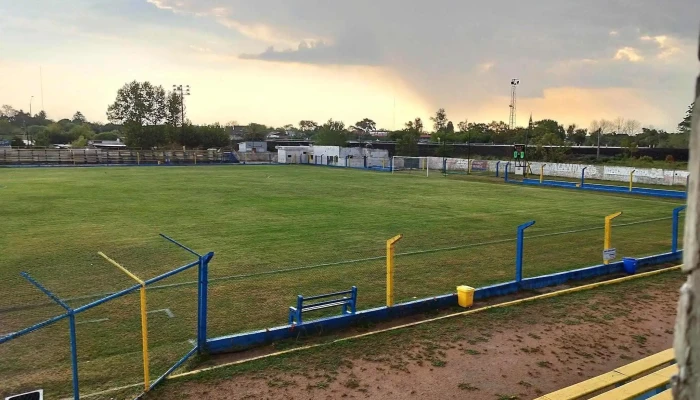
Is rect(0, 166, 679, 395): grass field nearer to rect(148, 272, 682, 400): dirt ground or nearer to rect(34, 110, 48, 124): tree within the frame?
rect(148, 272, 682, 400): dirt ground

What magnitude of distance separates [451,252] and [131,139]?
74.3 meters

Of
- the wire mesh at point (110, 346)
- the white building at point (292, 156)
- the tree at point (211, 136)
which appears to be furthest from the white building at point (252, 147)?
the wire mesh at point (110, 346)

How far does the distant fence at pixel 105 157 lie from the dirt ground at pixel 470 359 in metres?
59.3

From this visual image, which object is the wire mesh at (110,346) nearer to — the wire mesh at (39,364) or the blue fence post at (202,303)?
the wire mesh at (39,364)

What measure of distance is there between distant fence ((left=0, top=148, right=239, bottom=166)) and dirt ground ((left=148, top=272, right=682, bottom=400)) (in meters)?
59.3

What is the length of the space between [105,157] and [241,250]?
55.2 m

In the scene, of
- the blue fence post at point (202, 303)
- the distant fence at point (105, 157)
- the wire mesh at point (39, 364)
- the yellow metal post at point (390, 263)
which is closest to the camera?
the wire mesh at point (39, 364)

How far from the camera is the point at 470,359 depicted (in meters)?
7.03

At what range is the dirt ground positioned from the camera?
20.1 ft

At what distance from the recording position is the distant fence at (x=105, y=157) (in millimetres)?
57125

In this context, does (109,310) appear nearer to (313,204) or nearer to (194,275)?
(194,275)

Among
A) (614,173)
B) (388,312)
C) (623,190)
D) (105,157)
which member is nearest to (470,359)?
(388,312)

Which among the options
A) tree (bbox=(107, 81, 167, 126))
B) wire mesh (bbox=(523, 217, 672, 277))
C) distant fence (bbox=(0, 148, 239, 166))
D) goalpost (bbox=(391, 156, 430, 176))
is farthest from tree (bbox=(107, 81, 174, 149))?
wire mesh (bbox=(523, 217, 672, 277))

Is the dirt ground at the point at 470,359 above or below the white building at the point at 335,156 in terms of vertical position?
below
